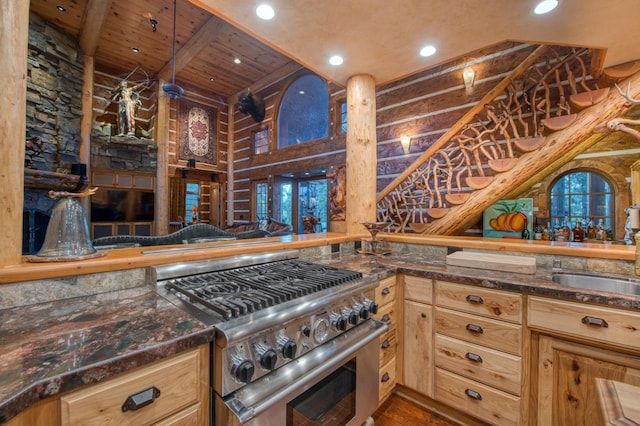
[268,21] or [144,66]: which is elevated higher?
[144,66]

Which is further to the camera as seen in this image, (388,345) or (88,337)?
(388,345)

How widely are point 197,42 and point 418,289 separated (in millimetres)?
6196

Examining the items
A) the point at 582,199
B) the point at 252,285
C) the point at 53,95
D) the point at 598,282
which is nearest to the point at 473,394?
the point at 598,282


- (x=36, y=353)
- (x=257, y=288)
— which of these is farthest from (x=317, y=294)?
(x=36, y=353)

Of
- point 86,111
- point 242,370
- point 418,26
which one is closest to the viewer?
point 242,370

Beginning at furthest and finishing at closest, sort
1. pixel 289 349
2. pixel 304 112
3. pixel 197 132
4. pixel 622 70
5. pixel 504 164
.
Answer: pixel 197 132
pixel 304 112
pixel 504 164
pixel 622 70
pixel 289 349

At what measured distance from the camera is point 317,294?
1.18 m

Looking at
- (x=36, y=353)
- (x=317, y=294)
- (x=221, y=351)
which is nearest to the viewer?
(x=36, y=353)

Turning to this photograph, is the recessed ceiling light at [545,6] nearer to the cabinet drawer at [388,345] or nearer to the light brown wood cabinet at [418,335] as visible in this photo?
the light brown wood cabinet at [418,335]

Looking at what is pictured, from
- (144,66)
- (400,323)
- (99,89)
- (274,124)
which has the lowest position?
(400,323)

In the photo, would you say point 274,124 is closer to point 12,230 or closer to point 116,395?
point 12,230

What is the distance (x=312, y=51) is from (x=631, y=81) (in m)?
2.96

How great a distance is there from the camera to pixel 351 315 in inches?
51.2

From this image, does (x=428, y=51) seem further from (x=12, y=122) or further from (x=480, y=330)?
(x=12, y=122)
